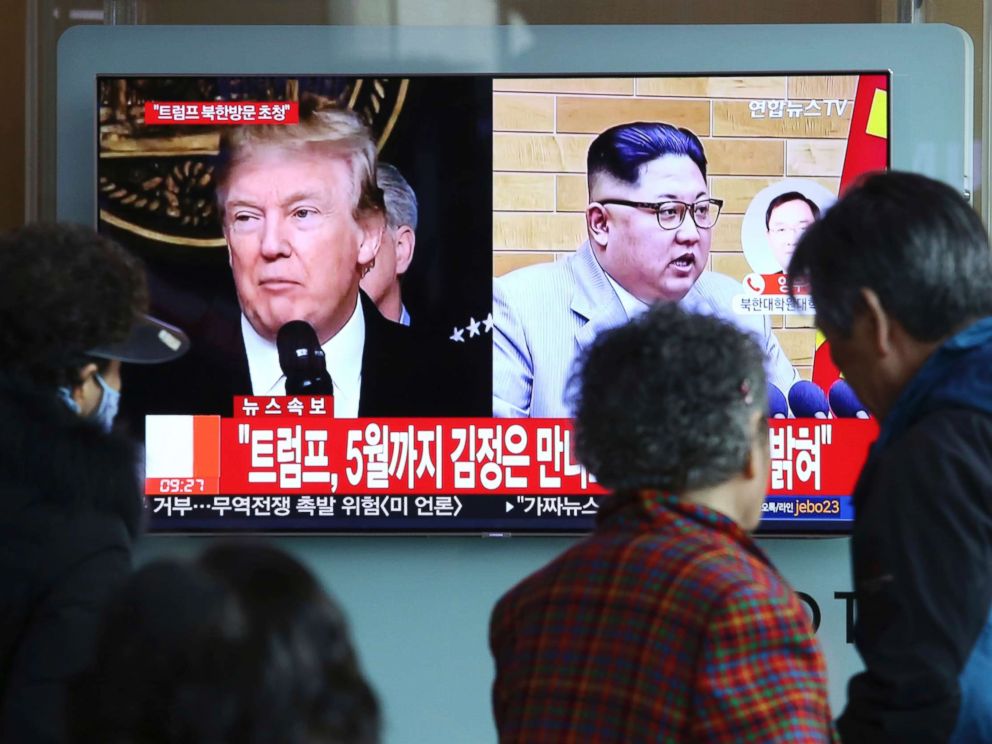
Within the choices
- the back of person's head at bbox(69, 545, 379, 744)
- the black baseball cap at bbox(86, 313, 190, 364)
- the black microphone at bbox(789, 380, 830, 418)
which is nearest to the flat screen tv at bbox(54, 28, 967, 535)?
the black microphone at bbox(789, 380, 830, 418)

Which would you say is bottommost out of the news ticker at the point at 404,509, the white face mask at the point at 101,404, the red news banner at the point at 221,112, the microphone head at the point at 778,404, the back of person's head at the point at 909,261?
the news ticker at the point at 404,509

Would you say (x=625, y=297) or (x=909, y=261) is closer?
(x=909, y=261)

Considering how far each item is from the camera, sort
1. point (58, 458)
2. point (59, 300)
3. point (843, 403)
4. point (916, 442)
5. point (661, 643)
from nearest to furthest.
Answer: point (661, 643) → point (916, 442) → point (58, 458) → point (59, 300) → point (843, 403)

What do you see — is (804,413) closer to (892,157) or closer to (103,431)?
(892,157)

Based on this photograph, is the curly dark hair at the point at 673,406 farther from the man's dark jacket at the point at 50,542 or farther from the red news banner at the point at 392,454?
the red news banner at the point at 392,454

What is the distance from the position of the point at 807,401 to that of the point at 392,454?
3.80 ft

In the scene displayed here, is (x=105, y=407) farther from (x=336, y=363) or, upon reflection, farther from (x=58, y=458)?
(x=336, y=363)

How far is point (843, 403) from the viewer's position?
3762 mm

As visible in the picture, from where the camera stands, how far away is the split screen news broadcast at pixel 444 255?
12.5ft

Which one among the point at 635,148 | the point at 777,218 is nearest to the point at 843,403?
the point at 777,218

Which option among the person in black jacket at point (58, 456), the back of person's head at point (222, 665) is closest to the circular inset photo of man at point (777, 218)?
the person in black jacket at point (58, 456)

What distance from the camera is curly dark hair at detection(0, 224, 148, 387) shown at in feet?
5.95

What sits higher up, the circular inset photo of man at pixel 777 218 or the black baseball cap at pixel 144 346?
the circular inset photo of man at pixel 777 218

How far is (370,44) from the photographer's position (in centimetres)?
393
